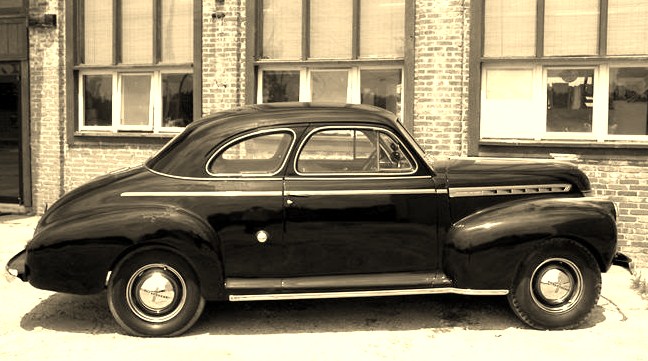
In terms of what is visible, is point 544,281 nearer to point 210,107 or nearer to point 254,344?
point 254,344

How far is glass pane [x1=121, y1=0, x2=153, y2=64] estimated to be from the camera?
399 inches

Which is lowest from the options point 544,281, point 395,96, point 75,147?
point 544,281

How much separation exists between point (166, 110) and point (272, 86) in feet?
5.42

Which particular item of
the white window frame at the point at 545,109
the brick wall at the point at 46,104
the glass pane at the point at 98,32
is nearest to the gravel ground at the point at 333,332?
the white window frame at the point at 545,109

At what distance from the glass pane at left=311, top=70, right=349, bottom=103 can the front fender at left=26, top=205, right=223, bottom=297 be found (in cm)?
451

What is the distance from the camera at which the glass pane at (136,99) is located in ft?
33.8

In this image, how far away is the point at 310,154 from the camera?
552 centimetres

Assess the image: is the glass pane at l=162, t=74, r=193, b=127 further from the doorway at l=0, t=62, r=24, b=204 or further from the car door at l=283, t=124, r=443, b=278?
the car door at l=283, t=124, r=443, b=278

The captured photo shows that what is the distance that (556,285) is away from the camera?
17.9ft

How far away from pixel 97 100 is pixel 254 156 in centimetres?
570

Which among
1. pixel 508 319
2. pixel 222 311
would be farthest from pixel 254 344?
pixel 508 319

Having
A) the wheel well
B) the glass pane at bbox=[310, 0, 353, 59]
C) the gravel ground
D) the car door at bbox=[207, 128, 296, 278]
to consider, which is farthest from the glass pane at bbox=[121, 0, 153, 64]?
the wheel well

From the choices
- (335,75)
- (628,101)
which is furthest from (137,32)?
(628,101)

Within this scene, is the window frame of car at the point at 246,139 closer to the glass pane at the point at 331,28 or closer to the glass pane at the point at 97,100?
the glass pane at the point at 331,28
